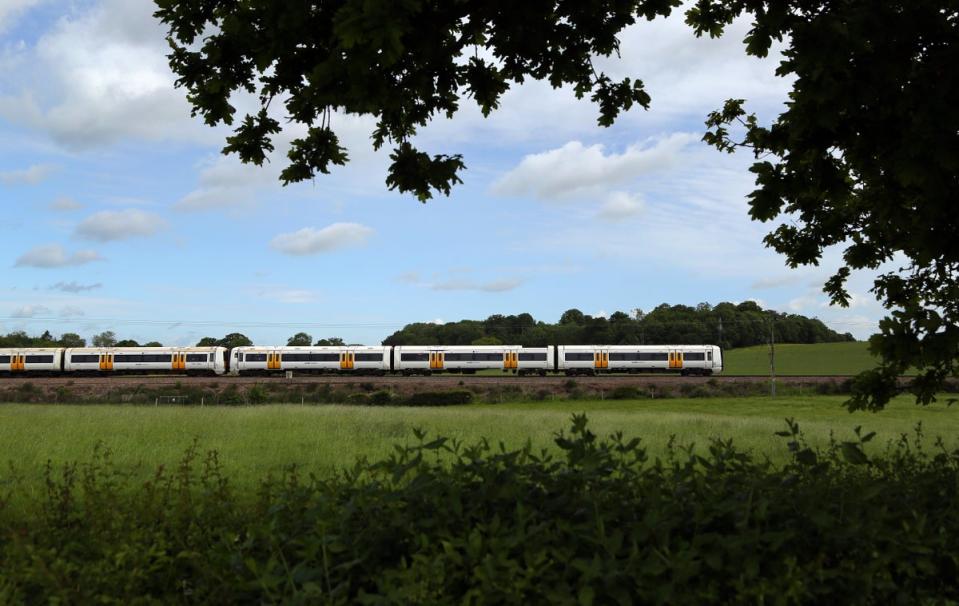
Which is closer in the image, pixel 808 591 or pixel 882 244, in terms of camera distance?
pixel 808 591

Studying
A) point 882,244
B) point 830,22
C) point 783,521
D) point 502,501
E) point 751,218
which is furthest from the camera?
point 882,244

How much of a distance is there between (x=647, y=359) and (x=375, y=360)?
19672 millimetres

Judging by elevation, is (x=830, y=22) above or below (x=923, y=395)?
above

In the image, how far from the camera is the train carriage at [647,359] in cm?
5647

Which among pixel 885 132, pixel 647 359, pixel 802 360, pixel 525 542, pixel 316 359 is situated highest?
pixel 885 132

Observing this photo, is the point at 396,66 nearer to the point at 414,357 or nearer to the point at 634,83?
the point at 634,83

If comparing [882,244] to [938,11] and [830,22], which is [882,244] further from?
[830,22]

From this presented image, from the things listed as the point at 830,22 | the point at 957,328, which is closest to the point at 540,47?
the point at 830,22

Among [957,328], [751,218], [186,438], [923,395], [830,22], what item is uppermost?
[830,22]

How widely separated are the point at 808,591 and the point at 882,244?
641cm

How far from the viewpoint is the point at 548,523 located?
11.0 feet

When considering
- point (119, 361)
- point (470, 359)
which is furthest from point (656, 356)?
point (119, 361)

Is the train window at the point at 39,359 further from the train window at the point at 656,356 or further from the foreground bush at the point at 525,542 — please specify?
the foreground bush at the point at 525,542

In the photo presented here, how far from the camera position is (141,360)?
5741 cm
